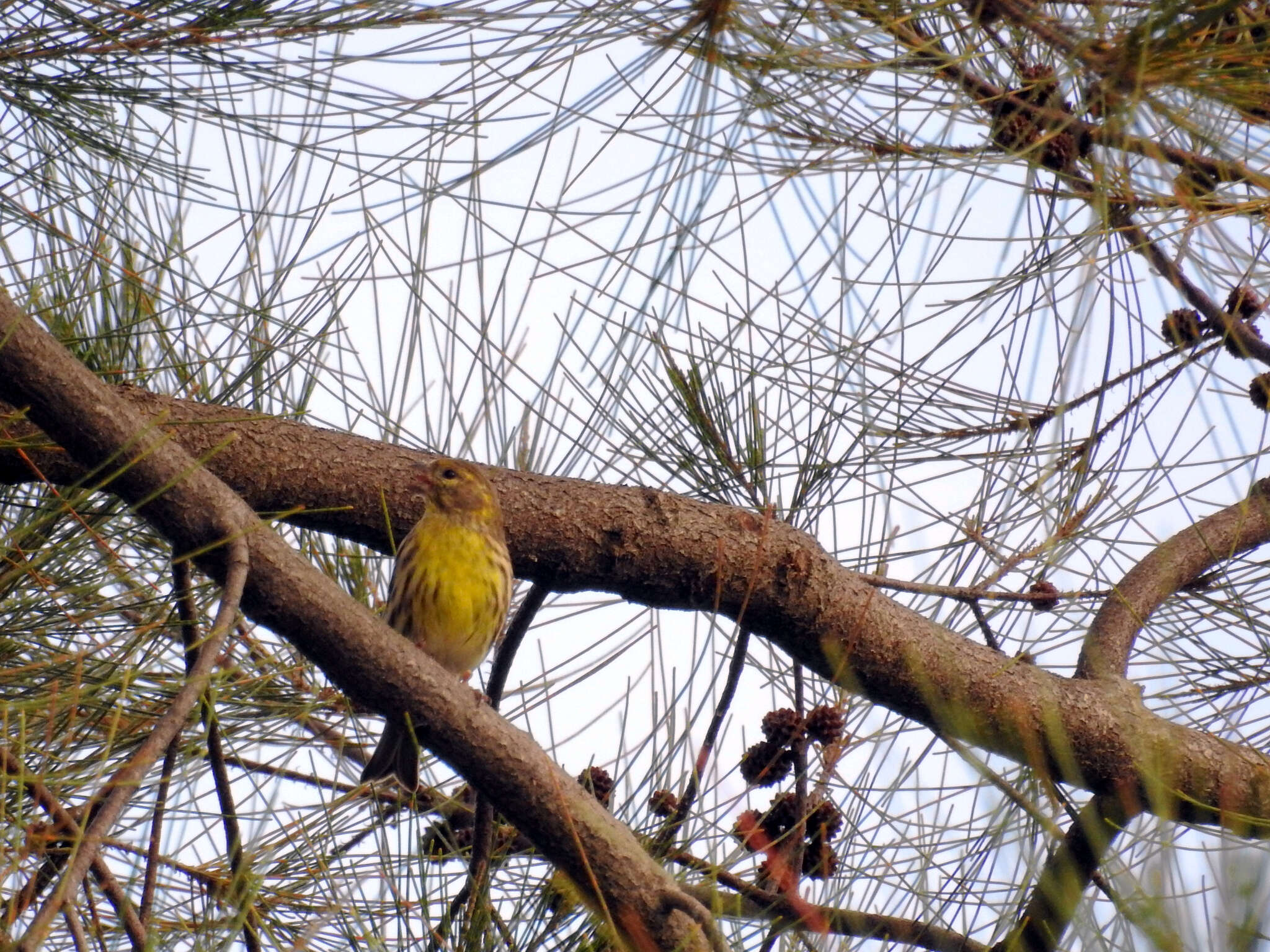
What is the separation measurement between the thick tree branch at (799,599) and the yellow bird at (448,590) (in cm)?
23

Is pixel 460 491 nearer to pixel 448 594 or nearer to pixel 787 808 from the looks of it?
pixel 448 594

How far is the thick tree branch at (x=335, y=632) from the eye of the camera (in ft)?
6.63

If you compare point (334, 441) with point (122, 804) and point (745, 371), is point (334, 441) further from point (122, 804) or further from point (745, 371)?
point (122, 804)

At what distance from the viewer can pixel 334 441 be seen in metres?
2.71

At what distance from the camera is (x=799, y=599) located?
108 inches

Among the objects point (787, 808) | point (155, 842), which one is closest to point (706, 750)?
point (787, 808)

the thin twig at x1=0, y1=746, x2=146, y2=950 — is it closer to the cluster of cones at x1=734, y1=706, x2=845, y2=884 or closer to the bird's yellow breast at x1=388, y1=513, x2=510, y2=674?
the cluster of cones at x1=734, y1=706, x2=845, y2=884

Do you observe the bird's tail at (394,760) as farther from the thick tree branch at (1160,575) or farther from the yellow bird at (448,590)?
the thick tree branch at (1160,575)

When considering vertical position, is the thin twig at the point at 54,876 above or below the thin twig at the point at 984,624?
below

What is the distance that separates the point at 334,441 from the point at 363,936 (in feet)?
3.40

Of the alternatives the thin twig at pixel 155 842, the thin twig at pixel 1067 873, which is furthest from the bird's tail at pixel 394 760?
the thin twig at pixel 1067 873

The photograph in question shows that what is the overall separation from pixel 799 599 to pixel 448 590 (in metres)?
1.05

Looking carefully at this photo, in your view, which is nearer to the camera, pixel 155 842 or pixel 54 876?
pixel 54 876

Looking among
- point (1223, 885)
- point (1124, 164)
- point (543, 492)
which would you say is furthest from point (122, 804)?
point (1124, 164)
